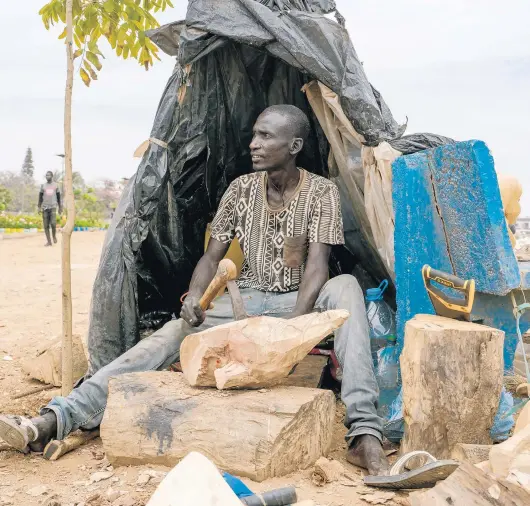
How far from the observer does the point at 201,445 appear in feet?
7.55

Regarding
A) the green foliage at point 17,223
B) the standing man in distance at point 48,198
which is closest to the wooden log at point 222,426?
the standing man in distance at point 48,198

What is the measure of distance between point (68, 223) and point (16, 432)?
1079mm

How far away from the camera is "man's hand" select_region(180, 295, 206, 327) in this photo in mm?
3002

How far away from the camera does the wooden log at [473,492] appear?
A: 1617 mm

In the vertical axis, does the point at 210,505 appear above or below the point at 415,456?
above

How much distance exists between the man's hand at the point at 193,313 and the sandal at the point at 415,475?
117cm

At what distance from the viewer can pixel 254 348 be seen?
7.89ft

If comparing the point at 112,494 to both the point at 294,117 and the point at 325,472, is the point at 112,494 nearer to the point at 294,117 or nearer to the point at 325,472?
the point at 325,472

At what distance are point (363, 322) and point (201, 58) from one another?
75.9 inches

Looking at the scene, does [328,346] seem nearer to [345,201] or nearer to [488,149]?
[345,201]

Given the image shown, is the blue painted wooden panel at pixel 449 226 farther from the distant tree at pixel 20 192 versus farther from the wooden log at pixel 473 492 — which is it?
the distant tree at pixel 20 192

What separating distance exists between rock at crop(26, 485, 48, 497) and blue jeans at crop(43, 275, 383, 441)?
1.18 feet

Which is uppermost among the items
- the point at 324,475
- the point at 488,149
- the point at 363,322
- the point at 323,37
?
the point at 323,37

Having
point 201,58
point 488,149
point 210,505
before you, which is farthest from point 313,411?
point 201,58
